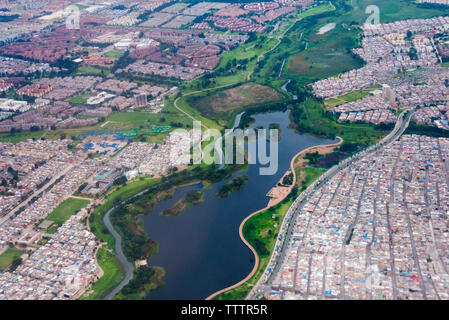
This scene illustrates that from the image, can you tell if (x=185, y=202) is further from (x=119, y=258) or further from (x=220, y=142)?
(x=220, y=142)

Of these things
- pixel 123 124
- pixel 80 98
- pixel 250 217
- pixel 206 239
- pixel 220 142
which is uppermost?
pixel 80 98

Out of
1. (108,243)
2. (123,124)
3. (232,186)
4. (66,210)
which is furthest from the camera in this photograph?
(123,124)

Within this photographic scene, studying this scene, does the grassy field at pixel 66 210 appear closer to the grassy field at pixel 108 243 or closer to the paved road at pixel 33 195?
the grassy field at pixel 108 243

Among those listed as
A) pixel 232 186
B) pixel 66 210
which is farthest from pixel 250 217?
pixel 66 210

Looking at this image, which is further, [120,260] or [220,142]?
[220,142]

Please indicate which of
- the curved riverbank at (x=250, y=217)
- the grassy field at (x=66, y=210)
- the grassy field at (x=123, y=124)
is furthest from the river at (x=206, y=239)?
the grassy field at (x=123, y=124)

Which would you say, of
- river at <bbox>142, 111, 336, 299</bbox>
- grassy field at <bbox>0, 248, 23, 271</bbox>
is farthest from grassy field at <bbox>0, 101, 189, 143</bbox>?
grassy field at <bbox>0, 248, 23, 271</bbox>
